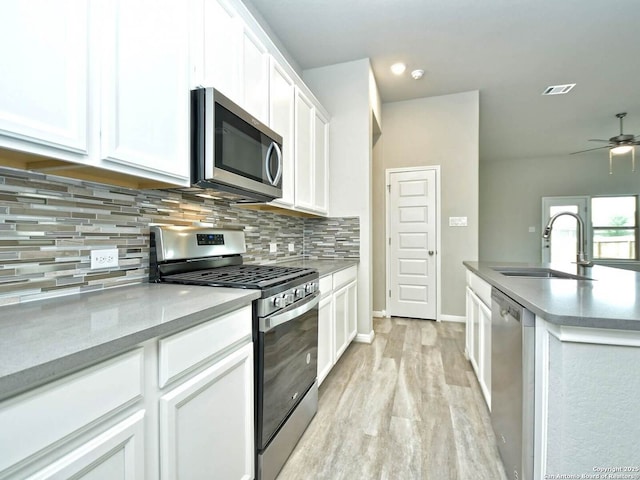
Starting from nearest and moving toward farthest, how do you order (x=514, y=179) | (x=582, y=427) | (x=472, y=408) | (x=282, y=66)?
1. (x=582, y=427)
2. (x=472, y=408)
3. (x=282, y=66)
4. (x=514, y=179)

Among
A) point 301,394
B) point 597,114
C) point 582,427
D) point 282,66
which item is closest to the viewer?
point 582,427

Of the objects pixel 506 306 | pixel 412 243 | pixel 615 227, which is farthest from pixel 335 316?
pixel 615 227

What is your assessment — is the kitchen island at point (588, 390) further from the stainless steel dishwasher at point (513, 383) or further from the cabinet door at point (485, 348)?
the cabinet door at point (485, 348)

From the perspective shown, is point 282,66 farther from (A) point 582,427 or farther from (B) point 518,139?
(B) point 518,139

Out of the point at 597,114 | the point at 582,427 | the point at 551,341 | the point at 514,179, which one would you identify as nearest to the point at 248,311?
the point at 551,341

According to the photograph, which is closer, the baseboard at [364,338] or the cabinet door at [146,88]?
the cabinet door at [146,88]

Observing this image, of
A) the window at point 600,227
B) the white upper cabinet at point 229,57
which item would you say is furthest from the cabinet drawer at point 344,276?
the window at point 600,227

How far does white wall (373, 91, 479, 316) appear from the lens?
3.95 m

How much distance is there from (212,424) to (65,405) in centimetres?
53

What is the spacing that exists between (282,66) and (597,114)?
5.10 meters

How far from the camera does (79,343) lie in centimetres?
64

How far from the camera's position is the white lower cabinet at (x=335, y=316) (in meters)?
2.08

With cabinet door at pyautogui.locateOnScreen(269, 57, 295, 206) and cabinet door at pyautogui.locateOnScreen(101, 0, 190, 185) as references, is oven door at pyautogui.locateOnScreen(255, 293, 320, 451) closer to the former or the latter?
cabinet door at pyautogui.locateOnScreen(101, 0, 190, 185)

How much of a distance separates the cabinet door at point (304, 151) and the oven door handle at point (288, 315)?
38.7 inches
